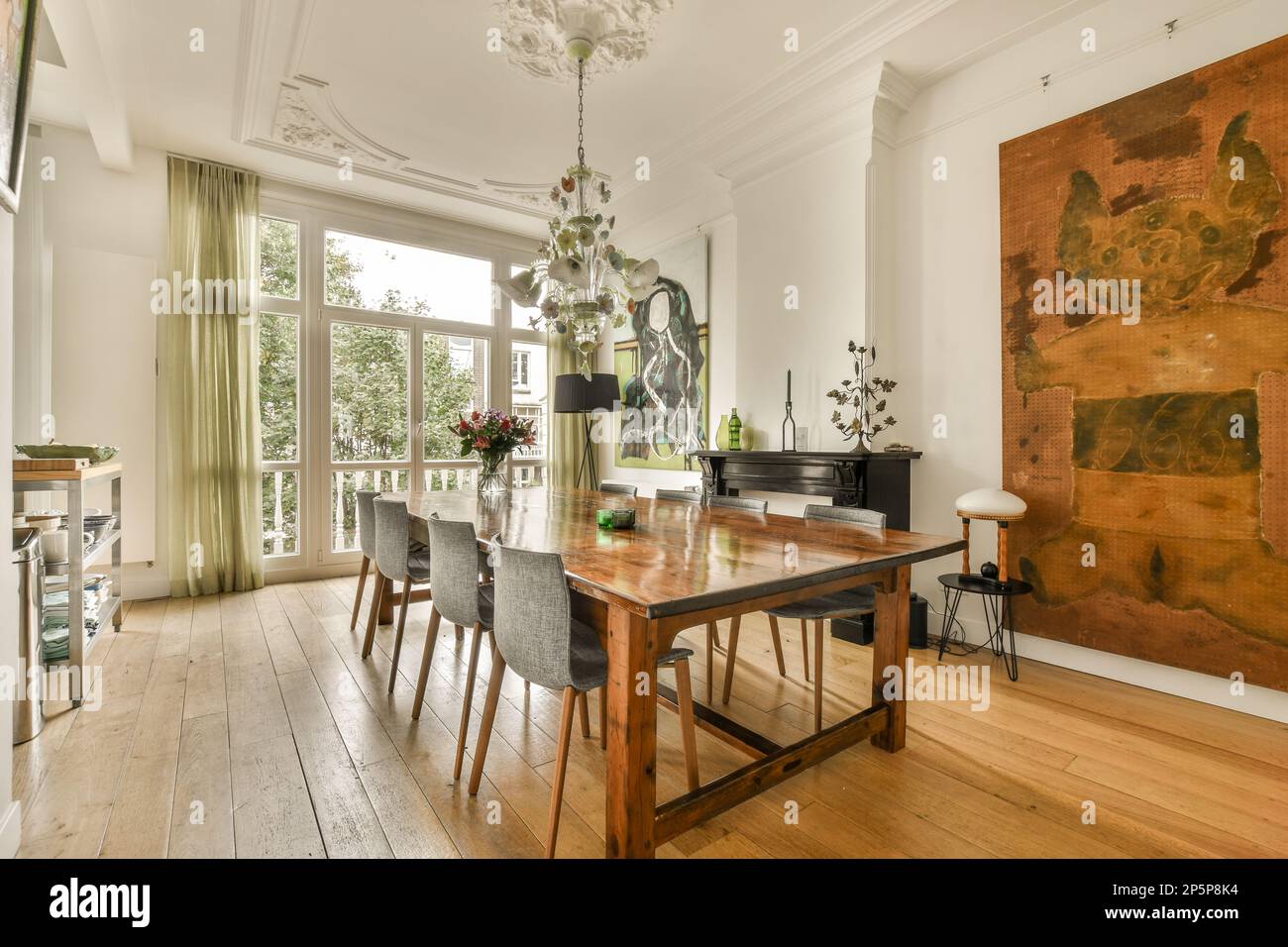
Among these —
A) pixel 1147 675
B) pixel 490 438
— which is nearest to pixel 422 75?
pixel 490 438

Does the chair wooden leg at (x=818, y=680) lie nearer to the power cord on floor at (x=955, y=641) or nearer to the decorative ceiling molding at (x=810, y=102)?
the power cord on floor at (x=955, y=641)

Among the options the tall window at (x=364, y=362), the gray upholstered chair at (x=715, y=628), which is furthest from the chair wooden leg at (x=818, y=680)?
the tall window at (x=364, y=362)

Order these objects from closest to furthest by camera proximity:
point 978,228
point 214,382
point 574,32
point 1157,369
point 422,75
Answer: point 1157,369
point 574,32
point 978,228
point 422,75
point 214,382

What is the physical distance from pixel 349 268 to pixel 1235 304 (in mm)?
5713

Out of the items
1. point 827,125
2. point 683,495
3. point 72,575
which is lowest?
point 72,575

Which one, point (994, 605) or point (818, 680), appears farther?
point (994, 605)

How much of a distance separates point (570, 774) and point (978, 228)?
11.3 ft

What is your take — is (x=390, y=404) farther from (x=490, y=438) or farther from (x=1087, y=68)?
(x=1087, y=68)

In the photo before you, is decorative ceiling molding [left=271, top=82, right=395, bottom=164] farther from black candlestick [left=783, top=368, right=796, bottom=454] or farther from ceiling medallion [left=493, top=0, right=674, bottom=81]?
black candlestick [left=783, top=368, right=796, bottom=454]

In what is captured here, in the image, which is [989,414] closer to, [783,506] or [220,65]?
[783,506]

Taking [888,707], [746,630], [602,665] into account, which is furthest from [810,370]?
[602,665]

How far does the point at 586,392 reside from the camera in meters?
5.26

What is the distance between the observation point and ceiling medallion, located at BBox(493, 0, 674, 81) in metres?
2.92

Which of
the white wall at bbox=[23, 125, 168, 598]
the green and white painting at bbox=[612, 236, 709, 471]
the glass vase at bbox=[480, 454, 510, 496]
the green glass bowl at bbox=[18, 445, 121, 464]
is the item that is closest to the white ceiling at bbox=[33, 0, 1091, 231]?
the white wall at bbox=[23, 125, 168, 598]
